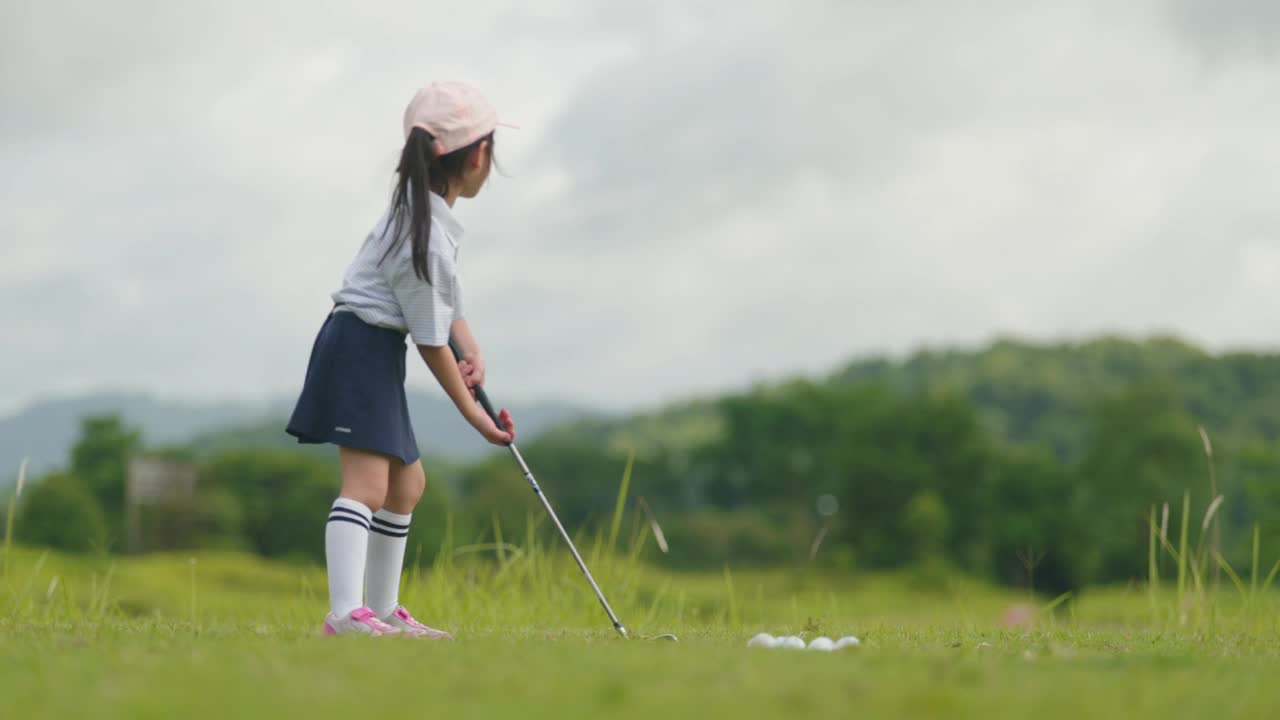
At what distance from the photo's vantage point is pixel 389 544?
482 cm

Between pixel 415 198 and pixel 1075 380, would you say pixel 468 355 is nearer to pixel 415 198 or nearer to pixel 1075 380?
pixel 415 198

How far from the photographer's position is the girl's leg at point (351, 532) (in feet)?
14.4

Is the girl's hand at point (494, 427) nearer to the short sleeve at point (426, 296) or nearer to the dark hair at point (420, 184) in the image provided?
the short sleeve at point (426, 296)

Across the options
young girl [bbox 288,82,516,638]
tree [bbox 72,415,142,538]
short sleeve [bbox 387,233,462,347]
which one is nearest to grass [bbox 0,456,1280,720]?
young girl [bbox 288,82,516,638]

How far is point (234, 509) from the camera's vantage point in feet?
178

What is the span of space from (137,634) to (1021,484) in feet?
176

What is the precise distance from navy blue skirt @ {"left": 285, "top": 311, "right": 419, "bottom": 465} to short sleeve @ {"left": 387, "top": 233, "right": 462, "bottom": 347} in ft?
0.60

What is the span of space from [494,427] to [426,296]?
1.87 feet

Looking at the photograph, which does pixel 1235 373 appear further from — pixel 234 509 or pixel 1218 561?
pixel 1218 561

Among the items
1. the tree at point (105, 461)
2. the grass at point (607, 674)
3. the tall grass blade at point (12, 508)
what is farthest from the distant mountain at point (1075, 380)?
the grass at point (607, 674)

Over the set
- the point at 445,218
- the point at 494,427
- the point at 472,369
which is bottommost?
the point at 494,427

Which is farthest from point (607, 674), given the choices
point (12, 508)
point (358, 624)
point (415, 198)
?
point (12, 508)

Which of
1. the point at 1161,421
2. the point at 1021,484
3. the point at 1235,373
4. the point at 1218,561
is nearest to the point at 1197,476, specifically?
the point at 1161,421

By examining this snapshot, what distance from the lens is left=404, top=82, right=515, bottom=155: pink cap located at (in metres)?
4.67
